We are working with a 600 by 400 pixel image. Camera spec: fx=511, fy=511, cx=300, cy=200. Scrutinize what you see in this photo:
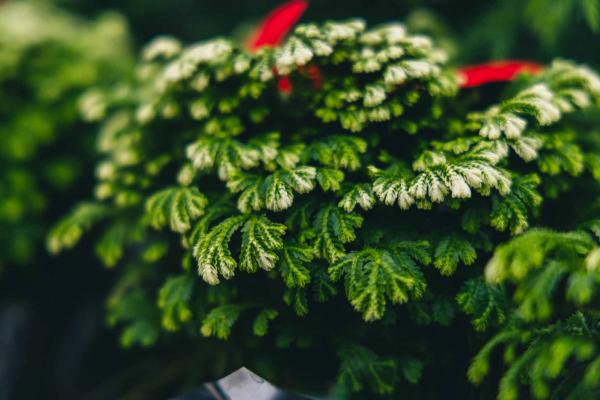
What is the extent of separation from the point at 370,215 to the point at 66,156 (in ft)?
5.76

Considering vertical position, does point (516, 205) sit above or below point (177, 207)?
below

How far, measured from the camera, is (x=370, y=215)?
144cm

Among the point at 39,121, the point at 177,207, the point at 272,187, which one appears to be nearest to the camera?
the point at 272,187

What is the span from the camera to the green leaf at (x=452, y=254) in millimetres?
1309

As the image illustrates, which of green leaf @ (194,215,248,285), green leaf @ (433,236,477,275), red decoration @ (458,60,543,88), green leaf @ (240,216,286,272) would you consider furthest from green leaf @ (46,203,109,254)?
red decoration @ (458,60,543,88)

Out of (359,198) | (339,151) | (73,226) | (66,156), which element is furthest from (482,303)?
(66,156)

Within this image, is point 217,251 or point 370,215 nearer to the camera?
point 217,251

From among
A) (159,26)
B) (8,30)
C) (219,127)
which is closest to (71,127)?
(8,30)

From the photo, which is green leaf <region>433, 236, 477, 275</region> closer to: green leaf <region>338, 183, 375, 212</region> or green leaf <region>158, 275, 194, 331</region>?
green leaf <region>338, 183, 375, 212</region>

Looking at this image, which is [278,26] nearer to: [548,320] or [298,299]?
[298,299]

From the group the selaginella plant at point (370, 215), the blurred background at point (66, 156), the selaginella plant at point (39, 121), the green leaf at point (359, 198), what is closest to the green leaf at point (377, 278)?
the selaginella plant at point (370, 215)

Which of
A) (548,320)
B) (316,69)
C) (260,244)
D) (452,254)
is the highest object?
(316,69)

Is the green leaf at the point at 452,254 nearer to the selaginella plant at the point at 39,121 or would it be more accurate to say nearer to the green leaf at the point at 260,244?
the green leaf at the point at 260,244

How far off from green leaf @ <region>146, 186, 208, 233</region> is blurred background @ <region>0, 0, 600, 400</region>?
0.94 m
